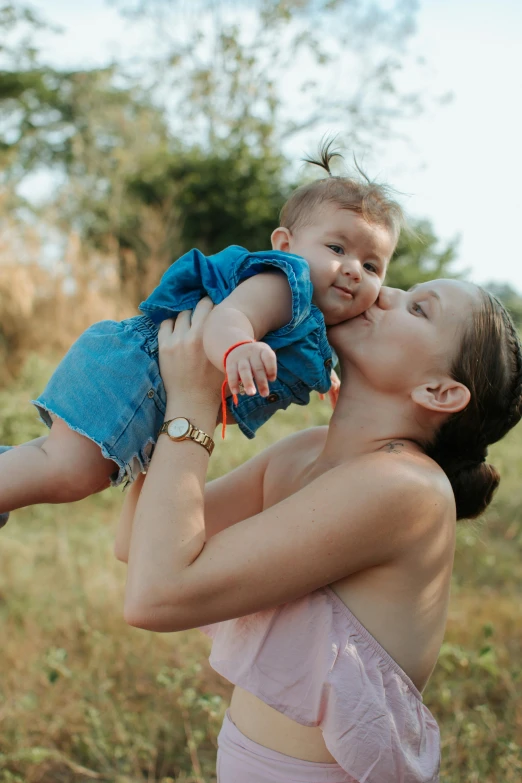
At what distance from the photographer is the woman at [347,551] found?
5.01ft

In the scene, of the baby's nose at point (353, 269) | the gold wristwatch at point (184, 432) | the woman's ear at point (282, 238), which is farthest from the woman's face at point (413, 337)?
the gold wristwatch at point (184, 432)

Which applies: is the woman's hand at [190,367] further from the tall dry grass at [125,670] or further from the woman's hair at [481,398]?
the tall dry grass at [125,670]

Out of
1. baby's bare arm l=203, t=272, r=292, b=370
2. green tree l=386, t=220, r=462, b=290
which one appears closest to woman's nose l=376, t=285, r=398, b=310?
baby's bare arm l=203, t=272, r=292, b=370

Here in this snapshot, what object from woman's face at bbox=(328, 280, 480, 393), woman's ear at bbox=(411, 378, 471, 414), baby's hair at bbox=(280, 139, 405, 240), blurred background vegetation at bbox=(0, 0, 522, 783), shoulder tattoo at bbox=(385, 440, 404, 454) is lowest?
blurred background vegetation at bbox=(0, 0, 522, 783)

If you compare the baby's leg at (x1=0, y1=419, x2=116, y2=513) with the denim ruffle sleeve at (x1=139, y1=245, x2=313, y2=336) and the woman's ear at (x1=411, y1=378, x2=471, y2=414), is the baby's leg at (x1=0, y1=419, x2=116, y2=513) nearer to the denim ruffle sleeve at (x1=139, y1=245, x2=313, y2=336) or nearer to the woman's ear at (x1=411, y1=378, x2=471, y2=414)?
the denim ruffle sleeve at (x1=139, y1=245, x2=313, y2=336)

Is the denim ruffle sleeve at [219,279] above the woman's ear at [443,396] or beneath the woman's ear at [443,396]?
above

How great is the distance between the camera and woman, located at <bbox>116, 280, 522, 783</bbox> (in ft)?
5.01

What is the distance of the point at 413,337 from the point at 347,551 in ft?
1.79

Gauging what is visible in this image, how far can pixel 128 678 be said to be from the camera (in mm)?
3285

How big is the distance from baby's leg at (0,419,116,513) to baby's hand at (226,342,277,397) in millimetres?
473

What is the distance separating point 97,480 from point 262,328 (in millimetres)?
554

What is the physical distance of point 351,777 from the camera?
161 centimetres

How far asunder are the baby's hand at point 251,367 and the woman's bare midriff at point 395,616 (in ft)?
1.75

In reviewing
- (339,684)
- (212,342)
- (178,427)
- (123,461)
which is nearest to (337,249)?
(212,342)
